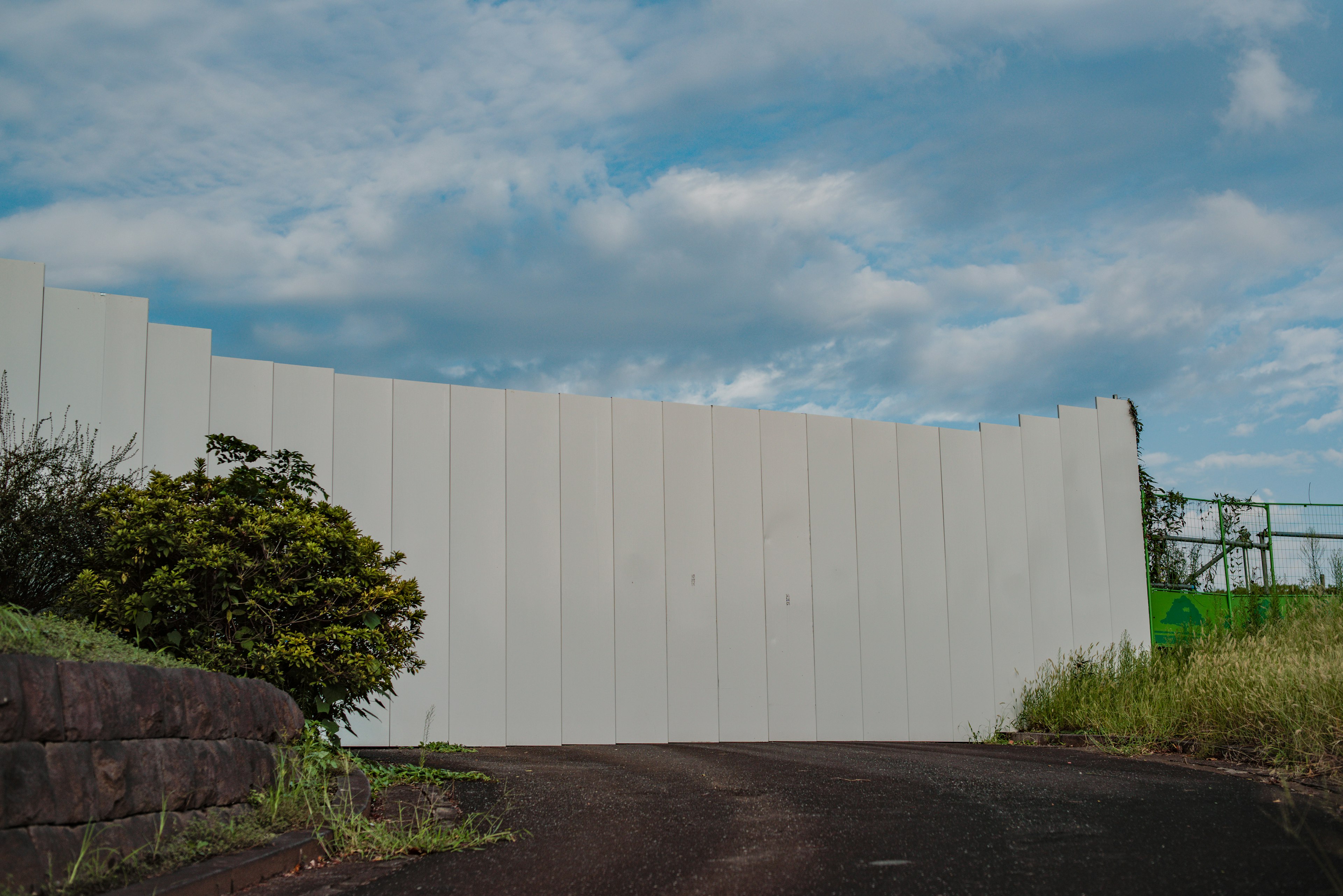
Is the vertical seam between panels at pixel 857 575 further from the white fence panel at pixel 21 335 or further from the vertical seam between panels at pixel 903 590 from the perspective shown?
the white fence panel at pixel 21 335

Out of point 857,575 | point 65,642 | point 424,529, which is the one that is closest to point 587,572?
point 424,529

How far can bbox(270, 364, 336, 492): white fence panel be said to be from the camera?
24.4 feet

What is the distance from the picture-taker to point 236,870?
3.39m

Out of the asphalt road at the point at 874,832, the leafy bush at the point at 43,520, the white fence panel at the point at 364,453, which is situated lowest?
the asphalt road at the point at 874,832

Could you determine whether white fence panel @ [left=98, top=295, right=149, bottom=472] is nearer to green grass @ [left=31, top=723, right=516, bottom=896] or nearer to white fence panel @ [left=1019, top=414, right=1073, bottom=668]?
green grass @ [left=31, top=723, right=516, bottom=896]

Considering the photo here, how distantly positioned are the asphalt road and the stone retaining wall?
0.87 m

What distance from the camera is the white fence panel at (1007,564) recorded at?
973 centimetres

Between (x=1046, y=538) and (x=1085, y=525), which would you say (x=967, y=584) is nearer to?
(x=1046, y=538)

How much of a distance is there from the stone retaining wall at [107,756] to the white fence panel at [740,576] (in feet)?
16.4

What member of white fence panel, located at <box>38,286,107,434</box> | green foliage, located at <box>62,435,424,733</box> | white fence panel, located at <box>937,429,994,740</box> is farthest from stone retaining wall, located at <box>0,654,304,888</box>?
white fence panel, located at <box>937,429,994,740</box>

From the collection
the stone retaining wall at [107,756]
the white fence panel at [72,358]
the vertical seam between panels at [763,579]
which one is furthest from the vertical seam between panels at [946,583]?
the white fence panel at [72,358]

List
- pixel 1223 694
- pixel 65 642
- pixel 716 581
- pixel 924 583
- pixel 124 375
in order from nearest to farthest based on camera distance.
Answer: pixel 65 642 → pixel 124 375 → pixel 1223 694 → pixel 716 581 → pixel 924 583

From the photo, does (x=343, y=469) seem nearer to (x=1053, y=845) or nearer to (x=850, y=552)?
(x=850, y=552)

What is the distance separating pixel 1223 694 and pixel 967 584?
9.33 ft
